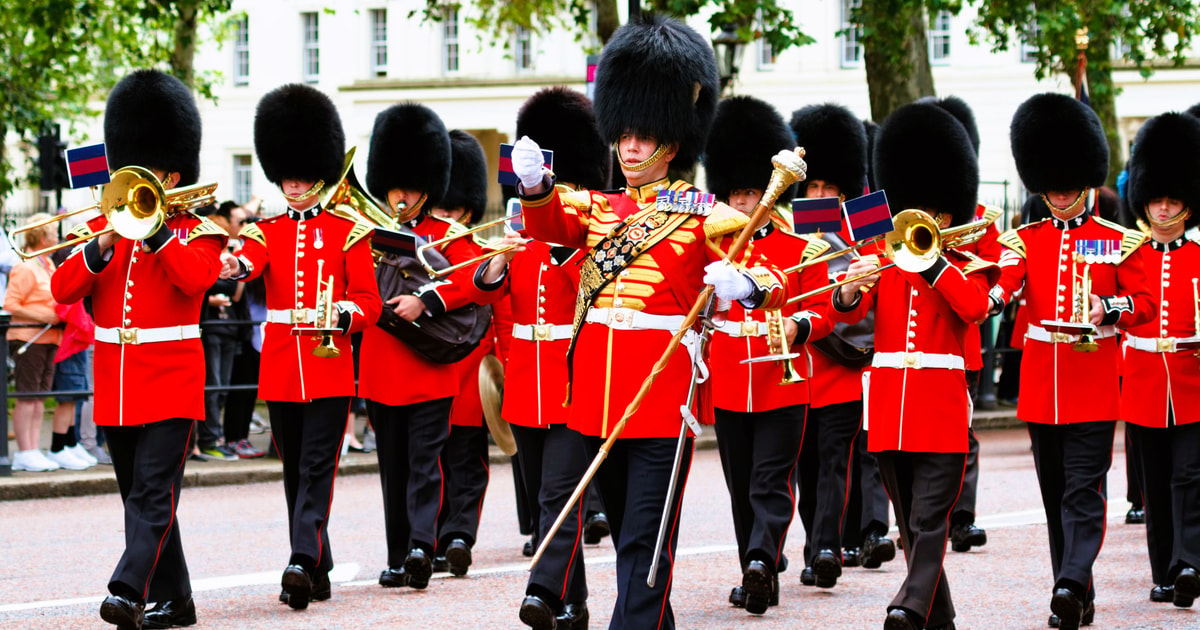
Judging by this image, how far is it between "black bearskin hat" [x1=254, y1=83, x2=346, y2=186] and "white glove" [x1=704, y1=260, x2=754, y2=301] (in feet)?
9.76

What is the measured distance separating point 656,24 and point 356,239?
209 centimetres

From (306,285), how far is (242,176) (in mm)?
32863

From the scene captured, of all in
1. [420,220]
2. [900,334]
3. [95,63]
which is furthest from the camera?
[95,63]

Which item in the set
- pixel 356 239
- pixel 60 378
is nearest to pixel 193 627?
pixel 356 239

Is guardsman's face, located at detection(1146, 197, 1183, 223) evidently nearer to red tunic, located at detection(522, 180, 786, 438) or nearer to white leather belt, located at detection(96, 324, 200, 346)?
red tunic, located at detection(522, 180, 786, 438)

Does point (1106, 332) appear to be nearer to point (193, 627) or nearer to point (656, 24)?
point (656, 24)

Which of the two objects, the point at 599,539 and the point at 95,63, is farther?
the point at 95,63

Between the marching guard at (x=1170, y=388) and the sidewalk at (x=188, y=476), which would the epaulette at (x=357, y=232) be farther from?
the sidewalk at (x=188, y=476)

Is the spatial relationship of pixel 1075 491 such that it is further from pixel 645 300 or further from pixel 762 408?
pixel 645 300

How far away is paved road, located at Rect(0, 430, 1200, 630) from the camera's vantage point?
23.2 ft

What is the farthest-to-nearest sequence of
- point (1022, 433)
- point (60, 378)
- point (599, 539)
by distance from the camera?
point (1022, 433), point (60, 378), point (599, 539)

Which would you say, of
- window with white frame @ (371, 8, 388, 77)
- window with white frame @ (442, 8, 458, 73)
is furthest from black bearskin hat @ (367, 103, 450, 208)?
window with white frame @ (371, 8, 388, 77)

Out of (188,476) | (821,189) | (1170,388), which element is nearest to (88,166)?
(821,189)

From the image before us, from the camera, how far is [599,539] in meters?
9.25
